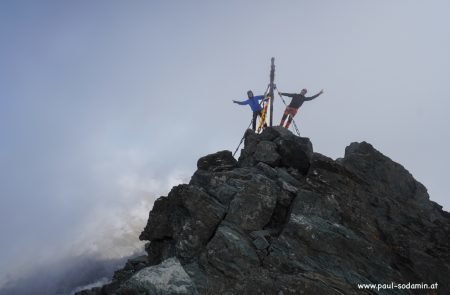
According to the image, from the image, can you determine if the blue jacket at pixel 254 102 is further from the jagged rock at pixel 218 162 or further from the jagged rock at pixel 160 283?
the jagged rock at pixel 160 283

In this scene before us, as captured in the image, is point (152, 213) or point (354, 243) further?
point (152, 213)

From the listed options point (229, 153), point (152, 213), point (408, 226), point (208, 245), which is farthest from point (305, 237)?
point (229, 153)

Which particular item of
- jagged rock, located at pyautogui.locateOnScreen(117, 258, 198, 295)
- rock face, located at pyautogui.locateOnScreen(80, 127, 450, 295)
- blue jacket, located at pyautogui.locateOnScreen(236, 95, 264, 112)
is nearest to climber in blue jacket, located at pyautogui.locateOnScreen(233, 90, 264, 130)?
blue jacket, located at pyautogui.locateOnScreen(236, 95, 264, 112)

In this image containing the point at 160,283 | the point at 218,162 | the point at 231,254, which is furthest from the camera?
the point at 218,162

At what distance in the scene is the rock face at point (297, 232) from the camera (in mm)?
15984

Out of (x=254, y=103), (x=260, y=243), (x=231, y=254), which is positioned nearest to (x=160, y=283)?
(x=231, y=254)

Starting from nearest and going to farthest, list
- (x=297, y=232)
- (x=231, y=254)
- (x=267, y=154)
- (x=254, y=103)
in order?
(x=231, y=254) < (x=297, y=232) < (x=267, y=154) < (x=254, y=103)

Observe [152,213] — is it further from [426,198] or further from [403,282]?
[426,198]

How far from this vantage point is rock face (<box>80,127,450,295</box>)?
15984 mm

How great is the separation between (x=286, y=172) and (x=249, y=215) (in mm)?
5738

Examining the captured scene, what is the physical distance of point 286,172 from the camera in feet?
77.8

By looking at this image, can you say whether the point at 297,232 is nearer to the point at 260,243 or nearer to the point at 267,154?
the point at 260,243

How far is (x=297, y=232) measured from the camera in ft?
59.6

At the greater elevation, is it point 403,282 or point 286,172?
point 286,172
